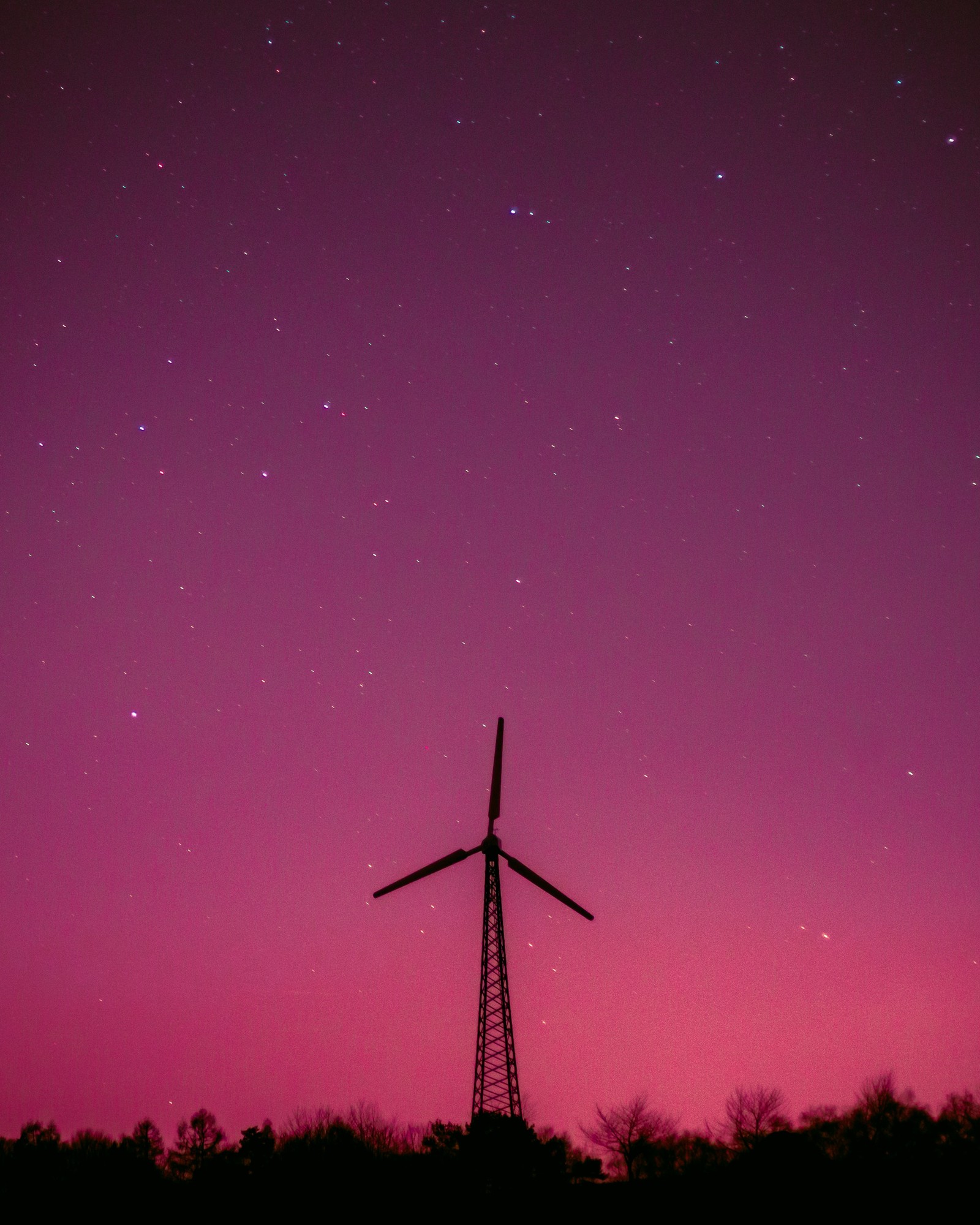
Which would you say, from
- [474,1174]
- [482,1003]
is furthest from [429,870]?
[474,1174]

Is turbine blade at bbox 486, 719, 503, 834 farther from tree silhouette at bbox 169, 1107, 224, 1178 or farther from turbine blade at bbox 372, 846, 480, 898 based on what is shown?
tree silhouette at bbox 169, 1107, 224, 1178

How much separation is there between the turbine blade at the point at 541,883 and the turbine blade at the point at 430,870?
211 cm

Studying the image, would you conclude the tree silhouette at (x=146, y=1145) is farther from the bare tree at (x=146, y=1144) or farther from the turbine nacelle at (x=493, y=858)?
the turbine nacelle at (x=493, y=858)

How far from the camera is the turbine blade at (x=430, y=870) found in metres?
52.7

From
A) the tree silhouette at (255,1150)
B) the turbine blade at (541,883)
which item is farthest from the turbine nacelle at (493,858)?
the tree silhouette at (255,1150)

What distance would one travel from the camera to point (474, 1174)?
4106 cm

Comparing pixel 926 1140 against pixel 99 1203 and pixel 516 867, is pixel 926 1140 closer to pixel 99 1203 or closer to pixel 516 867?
pixel 516 867

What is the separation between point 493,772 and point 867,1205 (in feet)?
87.2

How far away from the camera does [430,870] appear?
53.3 metres

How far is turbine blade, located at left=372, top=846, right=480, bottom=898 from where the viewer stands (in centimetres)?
5266

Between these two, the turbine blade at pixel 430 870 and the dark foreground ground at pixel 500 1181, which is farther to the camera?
the turbine blade at pixel 430 870

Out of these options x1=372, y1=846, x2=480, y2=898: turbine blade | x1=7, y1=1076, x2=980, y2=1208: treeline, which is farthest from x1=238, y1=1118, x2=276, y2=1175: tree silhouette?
x1=372, y1=846, x2=480, y2=898: turbine blade

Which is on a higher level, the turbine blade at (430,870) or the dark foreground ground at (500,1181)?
the turbine blade at (430,870)

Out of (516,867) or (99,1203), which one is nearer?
(516,867)
